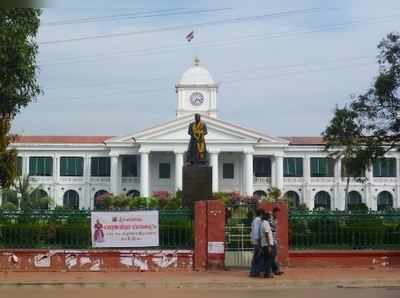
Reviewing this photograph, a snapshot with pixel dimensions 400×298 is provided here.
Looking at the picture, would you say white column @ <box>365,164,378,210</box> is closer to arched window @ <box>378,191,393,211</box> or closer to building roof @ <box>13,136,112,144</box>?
arched window @ <box>378,191,393,211</box>

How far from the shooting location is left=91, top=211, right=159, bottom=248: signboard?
1554cm

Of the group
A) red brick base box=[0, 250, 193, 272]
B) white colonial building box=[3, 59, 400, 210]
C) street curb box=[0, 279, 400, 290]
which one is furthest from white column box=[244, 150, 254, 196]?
street curb box=[0, 279, 400, 290]

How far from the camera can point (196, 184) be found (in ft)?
62.1

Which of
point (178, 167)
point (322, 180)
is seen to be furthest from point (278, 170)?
point (178, 167)

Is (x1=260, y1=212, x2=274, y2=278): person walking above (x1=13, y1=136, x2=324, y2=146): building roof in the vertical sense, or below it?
below

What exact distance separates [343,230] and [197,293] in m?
5.25

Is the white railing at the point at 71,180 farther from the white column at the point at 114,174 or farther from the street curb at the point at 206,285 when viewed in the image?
the street curb at the point at 206,285

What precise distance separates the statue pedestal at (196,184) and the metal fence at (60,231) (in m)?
3.10

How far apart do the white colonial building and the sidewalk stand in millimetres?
45957

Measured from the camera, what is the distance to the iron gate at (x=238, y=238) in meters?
15.7

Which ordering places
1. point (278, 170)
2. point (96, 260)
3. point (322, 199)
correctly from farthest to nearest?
point (322, 199) < point (278, 170) < point (96, 260)

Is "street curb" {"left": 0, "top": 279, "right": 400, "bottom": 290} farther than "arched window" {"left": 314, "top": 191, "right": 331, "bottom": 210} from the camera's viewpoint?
No

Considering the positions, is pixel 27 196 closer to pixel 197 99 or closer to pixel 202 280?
pixel 197 99

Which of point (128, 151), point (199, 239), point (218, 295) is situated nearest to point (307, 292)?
point (218, 295)
